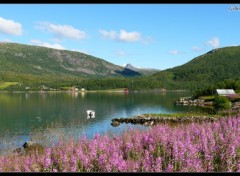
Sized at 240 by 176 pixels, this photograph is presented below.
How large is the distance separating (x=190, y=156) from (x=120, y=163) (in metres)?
1.95

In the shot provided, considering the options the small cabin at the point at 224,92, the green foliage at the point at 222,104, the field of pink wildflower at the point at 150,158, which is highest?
the small cabin at the point at 224,92

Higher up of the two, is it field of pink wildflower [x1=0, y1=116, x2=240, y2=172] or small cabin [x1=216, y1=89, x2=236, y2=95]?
small cabin [x1=216, y1=89, x2=236, y2=95]

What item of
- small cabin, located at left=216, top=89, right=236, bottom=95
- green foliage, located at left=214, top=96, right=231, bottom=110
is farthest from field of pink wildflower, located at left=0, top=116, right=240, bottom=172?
small cabin, located at left=216, top=89, right=236, bottom=95

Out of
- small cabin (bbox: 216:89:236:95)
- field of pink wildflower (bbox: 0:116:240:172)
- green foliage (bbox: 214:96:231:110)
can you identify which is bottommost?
green foliage (bbox: 214:96:231:110)

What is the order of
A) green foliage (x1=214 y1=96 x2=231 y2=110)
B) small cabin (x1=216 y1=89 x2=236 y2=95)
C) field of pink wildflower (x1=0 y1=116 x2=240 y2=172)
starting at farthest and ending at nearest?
small cabin (x1=216 y1=89 x2=236 y2=95) < green foliage (x1=214 y1=96 x2=231 y2=110) < field of pink wildflower (x1=0 y1=116 x2=240 y2=172)

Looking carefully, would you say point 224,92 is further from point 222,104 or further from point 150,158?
point 150,158

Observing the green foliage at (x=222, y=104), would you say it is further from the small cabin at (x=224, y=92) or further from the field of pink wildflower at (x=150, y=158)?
the field of pink wildflower at (x=150, y=158)

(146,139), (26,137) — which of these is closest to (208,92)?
(26,137)

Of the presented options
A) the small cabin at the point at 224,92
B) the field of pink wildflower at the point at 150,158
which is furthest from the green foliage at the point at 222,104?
the field of pink wildflower at the point at 150,158

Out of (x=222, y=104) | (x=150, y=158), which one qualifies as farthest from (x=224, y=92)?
(x=150, y=158)

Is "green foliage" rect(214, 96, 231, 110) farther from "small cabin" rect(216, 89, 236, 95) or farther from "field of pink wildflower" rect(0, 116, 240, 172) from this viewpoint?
"field of pink wildflower" rect(0, 116, 240, 172)

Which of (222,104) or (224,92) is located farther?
(224,92)

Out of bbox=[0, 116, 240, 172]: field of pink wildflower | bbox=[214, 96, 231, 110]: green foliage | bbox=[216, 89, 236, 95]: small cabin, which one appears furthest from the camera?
bbox=[216, 89, 236, 95]: small cabin

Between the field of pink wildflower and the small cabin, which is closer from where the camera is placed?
the field of pink wildflower
